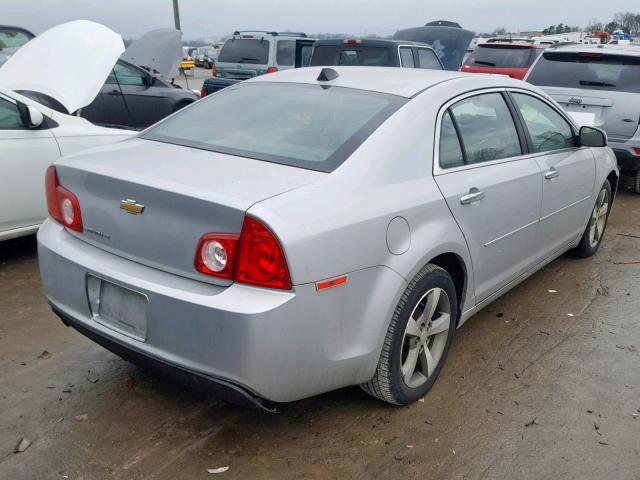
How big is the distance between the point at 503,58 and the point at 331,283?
11.2 meters

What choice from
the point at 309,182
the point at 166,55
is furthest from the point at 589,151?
the point at 166,55

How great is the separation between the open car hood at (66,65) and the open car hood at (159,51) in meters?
2.94

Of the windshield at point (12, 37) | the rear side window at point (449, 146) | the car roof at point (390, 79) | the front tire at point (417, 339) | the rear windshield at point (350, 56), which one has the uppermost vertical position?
the car roof at point (390, 79)

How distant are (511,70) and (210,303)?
36.7 ft

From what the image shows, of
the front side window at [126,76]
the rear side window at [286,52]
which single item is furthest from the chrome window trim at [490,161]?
the rear side window at [286,52]

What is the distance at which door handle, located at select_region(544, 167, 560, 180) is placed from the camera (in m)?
4.05

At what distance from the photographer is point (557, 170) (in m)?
4.21

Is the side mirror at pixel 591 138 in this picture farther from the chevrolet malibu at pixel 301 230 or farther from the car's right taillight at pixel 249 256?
the car's right taillight at pixel 249 256

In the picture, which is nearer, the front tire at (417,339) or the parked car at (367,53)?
the front tire at (417,339)

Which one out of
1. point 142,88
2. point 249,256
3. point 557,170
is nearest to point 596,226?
point 557,170

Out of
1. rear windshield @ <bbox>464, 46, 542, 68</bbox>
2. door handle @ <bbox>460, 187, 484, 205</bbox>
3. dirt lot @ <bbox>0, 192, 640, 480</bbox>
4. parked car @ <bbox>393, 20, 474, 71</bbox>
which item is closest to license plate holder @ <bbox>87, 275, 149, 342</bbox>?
dirt lot @ <bbox>0, 192, 640, 480</bbox>

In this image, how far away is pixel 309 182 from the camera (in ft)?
8.63

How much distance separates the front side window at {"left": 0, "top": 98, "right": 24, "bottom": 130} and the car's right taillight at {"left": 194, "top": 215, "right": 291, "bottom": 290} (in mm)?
3280

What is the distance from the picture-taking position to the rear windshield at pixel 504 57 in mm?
12281
